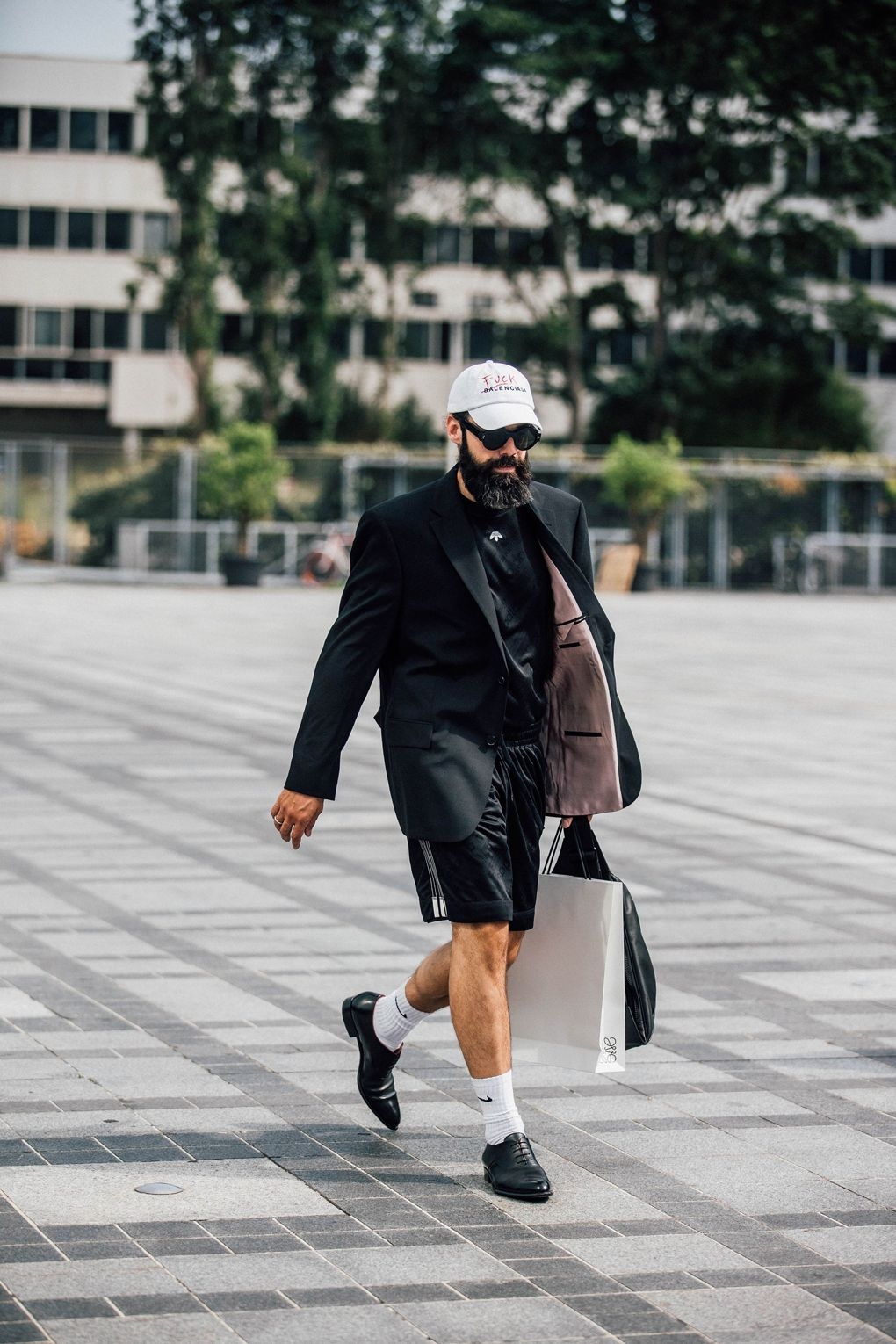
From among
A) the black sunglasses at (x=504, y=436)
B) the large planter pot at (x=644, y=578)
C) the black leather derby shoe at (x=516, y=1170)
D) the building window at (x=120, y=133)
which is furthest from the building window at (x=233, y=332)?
the black leather derby shoe at (x=516, y=1170)

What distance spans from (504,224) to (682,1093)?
4915 centimetres

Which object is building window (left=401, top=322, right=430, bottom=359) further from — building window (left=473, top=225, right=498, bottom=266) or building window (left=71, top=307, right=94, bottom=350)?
building window (left=71, top=307, right=94, bottom=350)

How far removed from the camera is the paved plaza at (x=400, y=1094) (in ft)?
13.3

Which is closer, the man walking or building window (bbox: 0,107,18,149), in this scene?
the man walking

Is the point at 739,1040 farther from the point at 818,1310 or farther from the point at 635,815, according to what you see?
the point at 635,815

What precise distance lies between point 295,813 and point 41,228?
5767 centimetres

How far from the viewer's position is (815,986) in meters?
7.06

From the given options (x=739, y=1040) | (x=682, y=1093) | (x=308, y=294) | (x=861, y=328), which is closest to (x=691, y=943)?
(x=739, y=1040)

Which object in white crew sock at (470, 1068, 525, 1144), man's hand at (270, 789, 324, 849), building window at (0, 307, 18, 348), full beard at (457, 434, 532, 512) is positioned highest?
building window at (0, 307, 18, 348)

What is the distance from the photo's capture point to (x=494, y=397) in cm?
487

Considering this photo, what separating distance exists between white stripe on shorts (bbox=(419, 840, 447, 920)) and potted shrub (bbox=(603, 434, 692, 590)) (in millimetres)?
35239

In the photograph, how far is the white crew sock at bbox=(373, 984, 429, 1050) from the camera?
5258 mm

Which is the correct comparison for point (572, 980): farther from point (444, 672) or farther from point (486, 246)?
point (486, 246)

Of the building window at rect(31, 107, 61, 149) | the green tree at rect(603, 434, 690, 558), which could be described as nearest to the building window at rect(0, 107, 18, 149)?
the building window at rect(31, 107, 61, 149)
